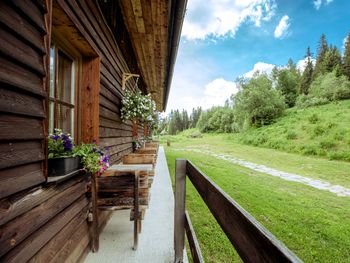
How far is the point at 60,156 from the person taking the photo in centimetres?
142

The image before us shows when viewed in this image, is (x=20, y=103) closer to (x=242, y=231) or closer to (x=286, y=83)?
(x=242, y=231)

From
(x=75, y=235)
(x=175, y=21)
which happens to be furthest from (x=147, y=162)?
(x=175, y=21)

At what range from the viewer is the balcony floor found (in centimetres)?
186

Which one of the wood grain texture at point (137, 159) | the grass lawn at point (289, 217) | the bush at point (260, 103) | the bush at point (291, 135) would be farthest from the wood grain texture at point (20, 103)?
the bush at point (260, 103)

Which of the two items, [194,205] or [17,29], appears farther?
[194,205]

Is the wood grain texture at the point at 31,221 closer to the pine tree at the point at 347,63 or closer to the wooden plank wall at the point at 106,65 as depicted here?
the wooden plank wall at the point at 106,65

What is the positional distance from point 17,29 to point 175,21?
223 cm

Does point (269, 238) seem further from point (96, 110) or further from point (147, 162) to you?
point (147, 162)

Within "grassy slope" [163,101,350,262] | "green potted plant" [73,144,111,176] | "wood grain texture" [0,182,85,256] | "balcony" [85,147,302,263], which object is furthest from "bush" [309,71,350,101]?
"wood grain texture" [0,182,85,256]

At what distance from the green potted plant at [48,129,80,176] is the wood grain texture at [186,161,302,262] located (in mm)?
1084

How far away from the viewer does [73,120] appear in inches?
79.9

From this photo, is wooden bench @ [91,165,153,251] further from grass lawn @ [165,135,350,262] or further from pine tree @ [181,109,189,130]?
pine tree @ [181,109,189,130]

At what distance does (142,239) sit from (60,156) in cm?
136

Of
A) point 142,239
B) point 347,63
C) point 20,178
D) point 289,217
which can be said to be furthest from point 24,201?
point 347,63
